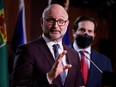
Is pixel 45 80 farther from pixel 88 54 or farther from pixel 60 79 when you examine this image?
pixel 88 54

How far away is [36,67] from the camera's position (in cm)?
194

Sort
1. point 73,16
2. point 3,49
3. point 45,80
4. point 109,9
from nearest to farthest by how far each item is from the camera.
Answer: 1. point 45,80
2. point 3,49
3. point 73,16
4. point 109,9

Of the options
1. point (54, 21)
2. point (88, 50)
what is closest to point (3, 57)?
point (54, 21)

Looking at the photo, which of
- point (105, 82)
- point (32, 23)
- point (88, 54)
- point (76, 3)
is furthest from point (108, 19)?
point (105, 82)

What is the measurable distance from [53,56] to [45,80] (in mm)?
223

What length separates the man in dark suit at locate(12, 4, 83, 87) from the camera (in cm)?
187

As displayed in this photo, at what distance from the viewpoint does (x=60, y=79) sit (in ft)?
6.45

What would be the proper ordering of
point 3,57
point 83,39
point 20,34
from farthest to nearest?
point 20,34 < point 83,39 < point 3,57

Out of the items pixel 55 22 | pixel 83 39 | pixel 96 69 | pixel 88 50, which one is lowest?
pixel 96 69

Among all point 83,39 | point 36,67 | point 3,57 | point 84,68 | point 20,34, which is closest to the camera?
point 36,67

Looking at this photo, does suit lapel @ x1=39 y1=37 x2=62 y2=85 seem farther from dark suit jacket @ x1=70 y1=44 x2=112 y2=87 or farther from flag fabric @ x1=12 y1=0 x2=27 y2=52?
flag fabric @ x1=12 y1=0 x2=27 y2=52

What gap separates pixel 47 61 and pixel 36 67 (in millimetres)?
87

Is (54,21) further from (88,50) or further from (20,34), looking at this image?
(20,34)

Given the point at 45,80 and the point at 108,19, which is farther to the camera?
the point at 108,19
